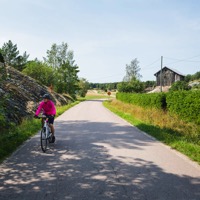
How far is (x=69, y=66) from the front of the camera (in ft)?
203

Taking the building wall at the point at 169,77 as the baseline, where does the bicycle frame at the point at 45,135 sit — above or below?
below

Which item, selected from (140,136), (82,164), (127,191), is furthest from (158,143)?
(127,191)

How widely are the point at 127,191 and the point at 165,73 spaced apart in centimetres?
6381

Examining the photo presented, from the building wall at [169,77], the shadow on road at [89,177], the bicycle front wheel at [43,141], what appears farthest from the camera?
the building wall at [169,77]

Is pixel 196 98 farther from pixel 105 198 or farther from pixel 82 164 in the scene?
pixel 105 198

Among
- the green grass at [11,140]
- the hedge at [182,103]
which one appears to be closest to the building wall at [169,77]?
the hedge at [182,103]

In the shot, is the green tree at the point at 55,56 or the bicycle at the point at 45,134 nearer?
the bicycle at the point at 45,134

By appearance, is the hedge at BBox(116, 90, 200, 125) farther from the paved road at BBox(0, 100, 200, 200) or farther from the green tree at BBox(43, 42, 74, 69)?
the green tree at BBox(43, 42, 74, 69)

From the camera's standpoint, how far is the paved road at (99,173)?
167 inches

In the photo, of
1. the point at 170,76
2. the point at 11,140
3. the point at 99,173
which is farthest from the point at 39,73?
the point at 99,173

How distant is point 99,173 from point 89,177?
35cm

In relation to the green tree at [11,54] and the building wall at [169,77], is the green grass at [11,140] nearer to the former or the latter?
the building wall at [169,77]

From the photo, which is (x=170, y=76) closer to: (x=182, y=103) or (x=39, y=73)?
(x=39, y=73)

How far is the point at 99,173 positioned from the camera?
17.6ft
